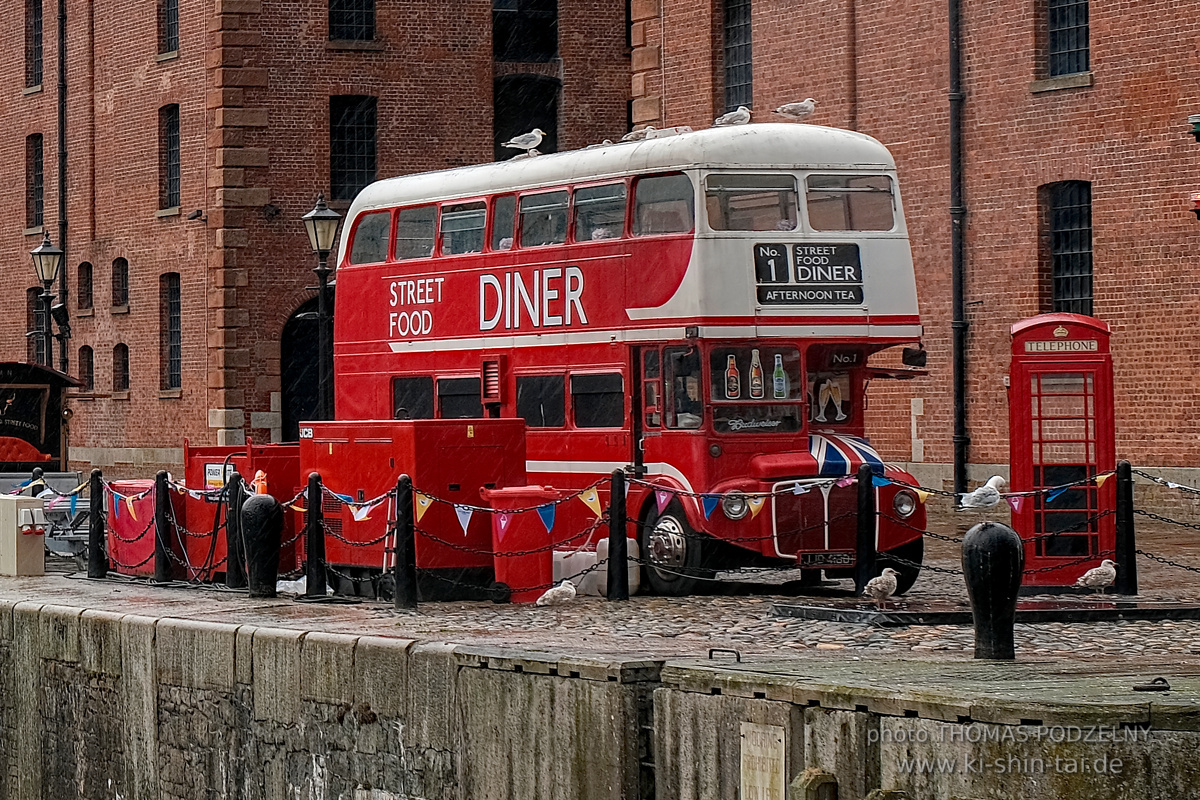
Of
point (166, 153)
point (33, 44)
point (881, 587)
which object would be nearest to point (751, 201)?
point (881, 587)

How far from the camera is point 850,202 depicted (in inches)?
749

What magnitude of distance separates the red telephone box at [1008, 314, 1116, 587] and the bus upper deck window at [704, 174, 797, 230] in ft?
7.43

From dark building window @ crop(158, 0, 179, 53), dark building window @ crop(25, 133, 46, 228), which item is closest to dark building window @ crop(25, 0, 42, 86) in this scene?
dark building window @ crop(25, 133, 46, 228)

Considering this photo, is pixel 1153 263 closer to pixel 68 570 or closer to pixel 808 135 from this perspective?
pixel 808 135

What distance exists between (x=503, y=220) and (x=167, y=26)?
22507mm

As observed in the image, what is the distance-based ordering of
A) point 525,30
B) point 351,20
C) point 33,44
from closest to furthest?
point 351,20 → point 525,30 → point 33,44

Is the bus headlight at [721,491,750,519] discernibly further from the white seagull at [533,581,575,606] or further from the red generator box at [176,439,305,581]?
the red generator box at [176,439,305,581]

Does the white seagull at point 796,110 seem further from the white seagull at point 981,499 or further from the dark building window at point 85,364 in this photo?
the dark building window at point 85,364

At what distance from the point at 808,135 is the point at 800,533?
371 cm

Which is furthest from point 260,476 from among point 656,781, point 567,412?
point 656,781

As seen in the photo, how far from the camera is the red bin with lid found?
16953 millimetres

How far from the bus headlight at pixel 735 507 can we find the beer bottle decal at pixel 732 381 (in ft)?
3.47

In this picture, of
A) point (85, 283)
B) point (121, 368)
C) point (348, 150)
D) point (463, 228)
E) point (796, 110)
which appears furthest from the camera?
point (85, 283)

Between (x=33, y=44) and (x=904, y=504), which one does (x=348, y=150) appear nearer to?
(x=33, y=44)
